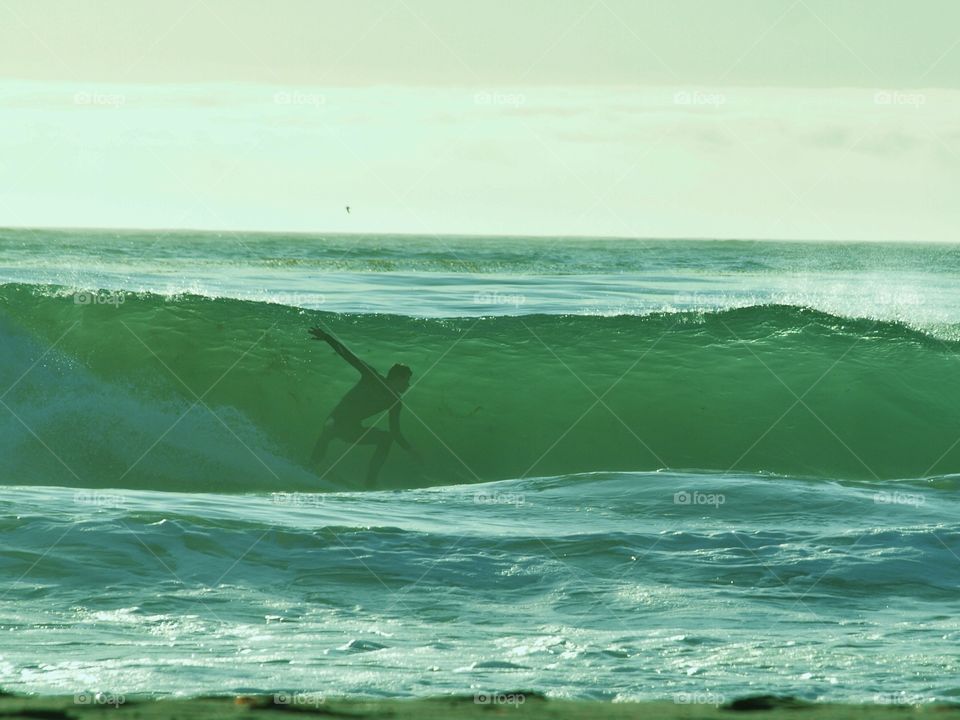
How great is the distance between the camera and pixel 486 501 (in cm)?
967

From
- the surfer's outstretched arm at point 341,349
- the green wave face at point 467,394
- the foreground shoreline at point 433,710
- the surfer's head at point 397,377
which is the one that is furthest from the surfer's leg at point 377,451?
the foreground shoreline at point 433,710

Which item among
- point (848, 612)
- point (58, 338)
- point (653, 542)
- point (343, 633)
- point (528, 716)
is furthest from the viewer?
point (58, 338)

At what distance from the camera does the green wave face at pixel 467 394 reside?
42.1 ft

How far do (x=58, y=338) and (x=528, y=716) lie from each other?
13494mm

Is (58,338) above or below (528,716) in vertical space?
above

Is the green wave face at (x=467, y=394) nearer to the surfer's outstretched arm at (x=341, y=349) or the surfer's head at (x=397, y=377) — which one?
the surfer's head at (x=397, y=377)

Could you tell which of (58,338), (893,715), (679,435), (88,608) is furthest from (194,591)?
(58,338)

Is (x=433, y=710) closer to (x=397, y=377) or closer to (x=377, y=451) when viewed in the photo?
(x=377, y=451)

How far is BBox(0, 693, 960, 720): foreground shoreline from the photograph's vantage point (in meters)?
3.24

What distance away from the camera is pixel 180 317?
1661 cm

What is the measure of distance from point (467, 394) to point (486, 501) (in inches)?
224

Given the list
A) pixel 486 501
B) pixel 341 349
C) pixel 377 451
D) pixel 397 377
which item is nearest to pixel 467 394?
pixel 397 377

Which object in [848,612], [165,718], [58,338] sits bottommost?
[848,612]

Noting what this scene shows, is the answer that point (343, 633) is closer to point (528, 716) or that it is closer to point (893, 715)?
point (528, 716)
